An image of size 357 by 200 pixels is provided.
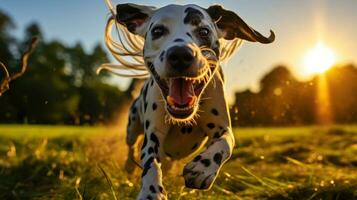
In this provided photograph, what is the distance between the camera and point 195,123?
4336 mm

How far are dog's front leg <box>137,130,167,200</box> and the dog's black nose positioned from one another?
29.6 inches

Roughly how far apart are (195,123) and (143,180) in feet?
2.42

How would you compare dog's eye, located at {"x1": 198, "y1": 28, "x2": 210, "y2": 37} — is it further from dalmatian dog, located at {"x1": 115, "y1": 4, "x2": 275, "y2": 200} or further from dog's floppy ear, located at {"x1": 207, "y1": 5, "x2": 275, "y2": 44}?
dog's floppy ear, located at {"x1": 207, "y1": 5, "x2": 275, "y2": 44}

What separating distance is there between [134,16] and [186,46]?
1.19 meters

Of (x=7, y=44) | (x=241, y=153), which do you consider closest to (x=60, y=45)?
(x=7, y=44)

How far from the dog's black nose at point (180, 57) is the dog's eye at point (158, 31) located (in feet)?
1.28

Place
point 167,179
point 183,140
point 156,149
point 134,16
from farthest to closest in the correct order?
point 167,179
point 183,140
point 134,16
point 156,149

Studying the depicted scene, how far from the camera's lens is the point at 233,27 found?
4.46m

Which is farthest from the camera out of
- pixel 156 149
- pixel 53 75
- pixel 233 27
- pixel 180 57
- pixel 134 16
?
pixel 53 75

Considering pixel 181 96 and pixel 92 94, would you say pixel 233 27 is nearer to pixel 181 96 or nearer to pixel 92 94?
pixel 181 96

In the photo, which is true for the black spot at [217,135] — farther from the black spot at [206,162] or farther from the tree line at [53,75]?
the tree line at [53,75]

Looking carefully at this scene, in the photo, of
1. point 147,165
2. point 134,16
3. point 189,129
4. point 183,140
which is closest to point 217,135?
point 189,129

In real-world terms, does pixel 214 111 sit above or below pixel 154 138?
above

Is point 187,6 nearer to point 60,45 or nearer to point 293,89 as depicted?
point 293,89
